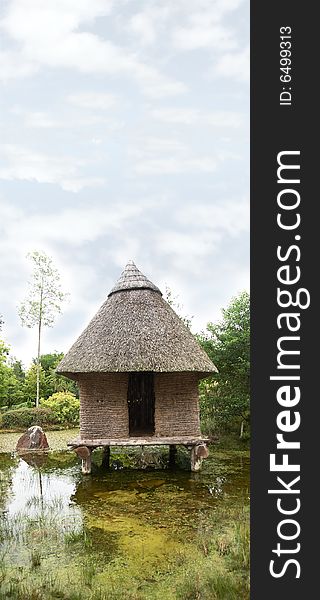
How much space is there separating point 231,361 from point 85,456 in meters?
4.96

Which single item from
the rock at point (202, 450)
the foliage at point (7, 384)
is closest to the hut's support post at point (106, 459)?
the rock at point (202, 450)

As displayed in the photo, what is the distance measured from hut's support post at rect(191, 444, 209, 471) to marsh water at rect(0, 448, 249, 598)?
190mm

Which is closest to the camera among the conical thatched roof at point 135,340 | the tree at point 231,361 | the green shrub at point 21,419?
the conical thatched roof at point 135,340

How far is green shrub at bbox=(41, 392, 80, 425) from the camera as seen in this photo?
18.5 m

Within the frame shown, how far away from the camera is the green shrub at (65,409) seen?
18547 mm

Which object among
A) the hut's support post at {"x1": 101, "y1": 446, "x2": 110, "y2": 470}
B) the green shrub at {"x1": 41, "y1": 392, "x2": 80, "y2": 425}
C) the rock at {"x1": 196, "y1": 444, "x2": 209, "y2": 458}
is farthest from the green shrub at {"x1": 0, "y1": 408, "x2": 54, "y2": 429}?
the rock at {"x1": 196, "y1": 444, "x2": 209, "y2": 458}

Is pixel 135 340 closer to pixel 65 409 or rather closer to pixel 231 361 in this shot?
pixel 231 361

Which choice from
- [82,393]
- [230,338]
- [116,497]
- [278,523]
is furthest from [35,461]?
[278,523]

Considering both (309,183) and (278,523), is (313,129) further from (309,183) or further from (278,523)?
(278,523)

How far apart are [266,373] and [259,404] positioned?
0.15 meters

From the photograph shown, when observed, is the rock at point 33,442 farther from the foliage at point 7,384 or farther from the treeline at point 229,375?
the foliage at point 7,384

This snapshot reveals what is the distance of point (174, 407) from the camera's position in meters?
10.3

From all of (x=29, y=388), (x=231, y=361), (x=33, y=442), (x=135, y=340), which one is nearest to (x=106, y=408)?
(x=135, y=340)

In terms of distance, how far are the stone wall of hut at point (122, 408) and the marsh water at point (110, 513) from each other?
0.84 m
